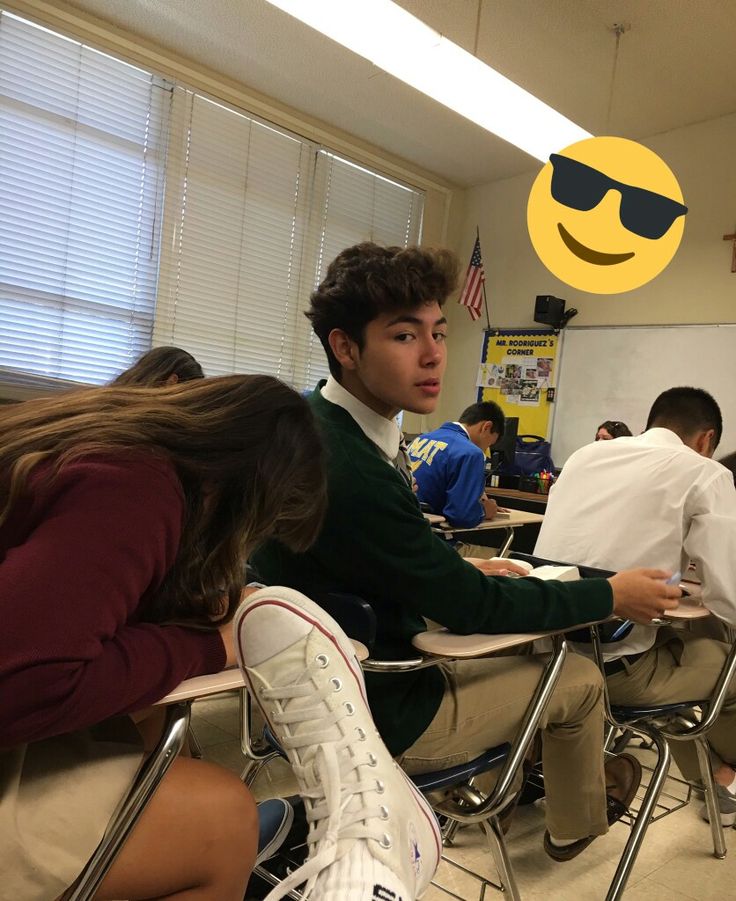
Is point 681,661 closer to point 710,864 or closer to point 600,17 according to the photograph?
point 710,864

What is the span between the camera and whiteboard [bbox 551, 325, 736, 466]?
15.7 ft

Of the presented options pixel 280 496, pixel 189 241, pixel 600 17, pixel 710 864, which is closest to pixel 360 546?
pixel 280 496

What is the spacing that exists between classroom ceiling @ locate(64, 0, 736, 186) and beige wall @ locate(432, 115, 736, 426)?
0.29 m

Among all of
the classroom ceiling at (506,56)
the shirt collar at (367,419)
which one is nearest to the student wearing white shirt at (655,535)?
the shirt collar at (367,419)

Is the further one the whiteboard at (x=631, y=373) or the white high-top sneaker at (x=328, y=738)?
the whiteboard at (x=631, y=373)

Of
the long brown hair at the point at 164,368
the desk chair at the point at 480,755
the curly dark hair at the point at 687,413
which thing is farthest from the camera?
the long brown hair at the point at 164,368

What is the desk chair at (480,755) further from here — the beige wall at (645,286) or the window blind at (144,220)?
the beige wall at (645,286)

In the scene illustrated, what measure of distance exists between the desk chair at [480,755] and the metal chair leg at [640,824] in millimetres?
351

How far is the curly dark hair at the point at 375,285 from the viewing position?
55.7 inches

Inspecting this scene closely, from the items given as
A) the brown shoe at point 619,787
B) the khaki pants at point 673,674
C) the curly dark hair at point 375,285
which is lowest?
the brown shoe at point 619,787

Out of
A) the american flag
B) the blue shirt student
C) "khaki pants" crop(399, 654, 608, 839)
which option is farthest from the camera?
the american flag

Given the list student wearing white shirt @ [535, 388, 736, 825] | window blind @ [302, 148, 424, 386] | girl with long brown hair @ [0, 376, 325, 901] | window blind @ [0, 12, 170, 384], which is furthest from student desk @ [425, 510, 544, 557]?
window blind @ [0, 12, 170, 384]

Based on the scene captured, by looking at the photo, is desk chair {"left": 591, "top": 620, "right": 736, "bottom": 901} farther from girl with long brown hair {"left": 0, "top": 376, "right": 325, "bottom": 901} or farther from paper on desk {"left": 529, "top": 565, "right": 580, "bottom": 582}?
girl with long brown hair {"left": 0, "top": 376, "right": 325, "bottom": 901}

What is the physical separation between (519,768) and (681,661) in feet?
2.20
